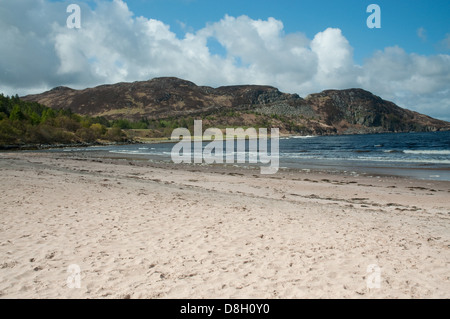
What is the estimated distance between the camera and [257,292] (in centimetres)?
494

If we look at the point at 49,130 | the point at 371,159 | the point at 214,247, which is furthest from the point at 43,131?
the point at 214,247

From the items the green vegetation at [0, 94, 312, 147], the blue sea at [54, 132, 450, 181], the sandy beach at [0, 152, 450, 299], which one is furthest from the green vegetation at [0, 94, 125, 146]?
the sandy beach at [0, 152, 450, 299]

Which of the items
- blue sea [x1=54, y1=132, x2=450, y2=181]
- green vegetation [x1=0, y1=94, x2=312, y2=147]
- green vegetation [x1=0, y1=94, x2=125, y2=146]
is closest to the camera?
blue sea [x1=54, y1=132, x2=450, y2=181]

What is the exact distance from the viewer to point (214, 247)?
22.7 ft

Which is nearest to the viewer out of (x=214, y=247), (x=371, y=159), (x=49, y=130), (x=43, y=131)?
(x=214, y=247)

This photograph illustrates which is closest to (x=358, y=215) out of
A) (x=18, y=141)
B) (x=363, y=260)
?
(x=363, y=260)

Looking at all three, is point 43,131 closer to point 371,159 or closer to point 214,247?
point 371,159

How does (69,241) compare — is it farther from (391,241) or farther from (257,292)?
(391,241)

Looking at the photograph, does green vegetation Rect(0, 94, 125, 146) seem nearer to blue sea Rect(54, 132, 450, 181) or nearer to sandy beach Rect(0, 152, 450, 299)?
blue sea Rect(54, 132, 450, 181)

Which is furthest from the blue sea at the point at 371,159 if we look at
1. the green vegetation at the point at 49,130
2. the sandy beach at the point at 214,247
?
the green vegetation at the point at 49,130

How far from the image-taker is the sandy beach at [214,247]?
16.6ft

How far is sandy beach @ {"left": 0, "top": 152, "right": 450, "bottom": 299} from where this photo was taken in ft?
16.6

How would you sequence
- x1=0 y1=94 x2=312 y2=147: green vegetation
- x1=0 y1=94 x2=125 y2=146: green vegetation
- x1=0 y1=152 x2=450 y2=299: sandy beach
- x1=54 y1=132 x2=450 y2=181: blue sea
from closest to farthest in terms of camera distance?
x1=0 y1=152 x2=450 y2=299: sandy beach < x1=54 y1=132 x2=450 y2=181: blue sea < x1=0 y1=94 x2=125 y2=146: green vegetation < x1=0 y1=94 x2=312 y2=147: green vegetation
